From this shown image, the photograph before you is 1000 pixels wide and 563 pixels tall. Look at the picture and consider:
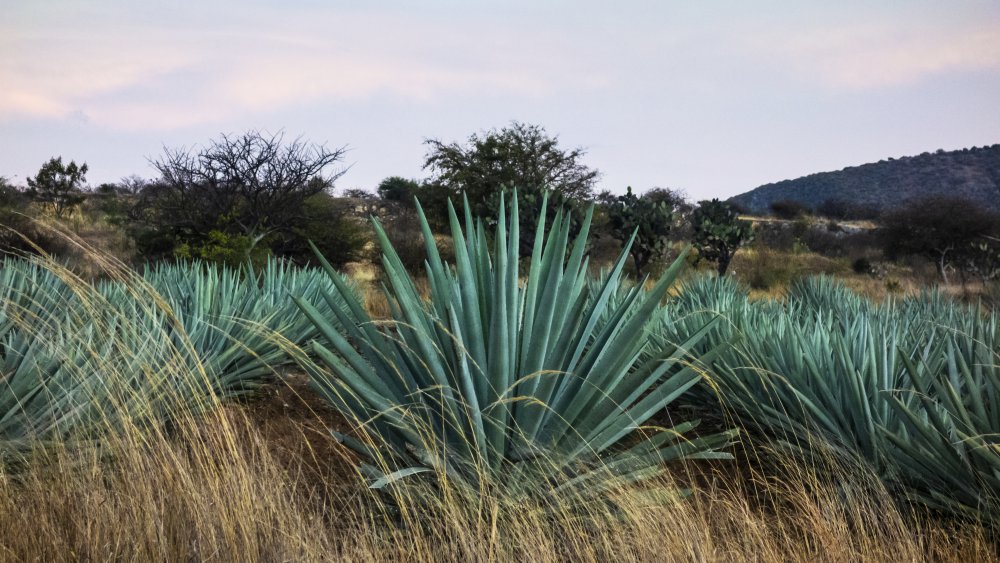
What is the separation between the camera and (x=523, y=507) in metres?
2.60

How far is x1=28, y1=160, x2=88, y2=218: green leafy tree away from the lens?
33.7 metres

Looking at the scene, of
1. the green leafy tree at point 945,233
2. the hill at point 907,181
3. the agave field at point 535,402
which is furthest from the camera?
the hill at point 907,181

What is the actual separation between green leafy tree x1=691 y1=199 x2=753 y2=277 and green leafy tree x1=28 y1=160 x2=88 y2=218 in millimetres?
26706

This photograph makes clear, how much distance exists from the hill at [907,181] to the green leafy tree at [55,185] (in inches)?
2042

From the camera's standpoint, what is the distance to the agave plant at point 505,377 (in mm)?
2672

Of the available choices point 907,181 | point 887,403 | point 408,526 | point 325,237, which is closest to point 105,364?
point 408,526

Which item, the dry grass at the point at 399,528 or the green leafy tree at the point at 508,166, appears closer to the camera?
the dry grass at the point at 399,528

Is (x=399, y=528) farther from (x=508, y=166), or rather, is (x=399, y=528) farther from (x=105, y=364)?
(x=508, y=166)

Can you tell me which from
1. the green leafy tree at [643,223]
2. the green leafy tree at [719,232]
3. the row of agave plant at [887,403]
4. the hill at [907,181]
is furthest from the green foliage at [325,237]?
the hill at [907,181]

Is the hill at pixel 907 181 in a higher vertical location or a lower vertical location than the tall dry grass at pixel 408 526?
higher

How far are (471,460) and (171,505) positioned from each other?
3.40 feet

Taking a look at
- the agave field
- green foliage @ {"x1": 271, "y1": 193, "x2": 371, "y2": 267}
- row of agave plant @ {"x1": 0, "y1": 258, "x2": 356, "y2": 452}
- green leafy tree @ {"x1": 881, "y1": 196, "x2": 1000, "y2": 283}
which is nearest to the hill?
green leafy tree @ {"x1": 881, "y1": 196, "x2": 1000, "y2": 283}

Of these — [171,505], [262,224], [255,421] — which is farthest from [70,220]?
[171,505]

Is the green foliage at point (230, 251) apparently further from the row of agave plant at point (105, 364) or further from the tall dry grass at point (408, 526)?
the tall dry grass at point (408, 526)
